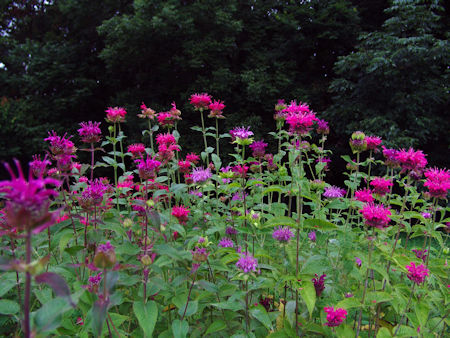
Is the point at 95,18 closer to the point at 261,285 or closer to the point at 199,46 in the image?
the point at 199,46

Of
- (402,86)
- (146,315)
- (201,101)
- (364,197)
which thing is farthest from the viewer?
(402,86)

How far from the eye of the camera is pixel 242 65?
27.7ft

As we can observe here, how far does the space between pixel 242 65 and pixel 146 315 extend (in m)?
8.01

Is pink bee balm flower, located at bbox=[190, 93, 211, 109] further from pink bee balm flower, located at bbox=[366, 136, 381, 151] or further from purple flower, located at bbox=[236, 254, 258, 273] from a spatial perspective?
purple flower, located at bbox=[236, 254, 258, 273]

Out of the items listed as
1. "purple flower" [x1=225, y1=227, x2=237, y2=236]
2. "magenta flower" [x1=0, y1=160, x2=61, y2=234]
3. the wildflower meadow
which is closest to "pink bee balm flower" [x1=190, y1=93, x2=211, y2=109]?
the wildflower meadow

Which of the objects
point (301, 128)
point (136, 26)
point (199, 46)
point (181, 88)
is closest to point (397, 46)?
point (199, 46)

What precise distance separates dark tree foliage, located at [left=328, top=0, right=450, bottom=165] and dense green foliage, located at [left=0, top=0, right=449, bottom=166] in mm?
24

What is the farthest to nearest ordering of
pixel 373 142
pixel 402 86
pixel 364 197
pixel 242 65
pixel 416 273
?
1. pixel 242 65
2. pixel 402 86
3. pixel 373 142
4. pixel 364 197
5. pixel 416 273

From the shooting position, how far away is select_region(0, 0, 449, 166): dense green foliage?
6.91 metres

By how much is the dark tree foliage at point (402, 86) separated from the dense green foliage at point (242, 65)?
0.02 m

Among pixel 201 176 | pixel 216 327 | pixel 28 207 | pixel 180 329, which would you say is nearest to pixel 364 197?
pixel 201 176

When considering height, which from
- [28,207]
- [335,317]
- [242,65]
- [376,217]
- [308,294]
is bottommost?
[335,317]

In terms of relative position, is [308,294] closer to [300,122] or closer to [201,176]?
[300,122]

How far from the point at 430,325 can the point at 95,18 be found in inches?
401
